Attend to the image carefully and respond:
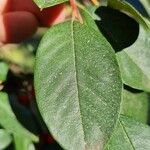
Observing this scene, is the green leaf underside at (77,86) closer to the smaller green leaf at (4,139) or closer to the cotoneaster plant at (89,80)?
the cotoneaster plant at (89,80)

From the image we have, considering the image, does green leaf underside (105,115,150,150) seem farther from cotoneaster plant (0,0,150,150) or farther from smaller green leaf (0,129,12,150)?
smaller green leaf (0,129,12,150)

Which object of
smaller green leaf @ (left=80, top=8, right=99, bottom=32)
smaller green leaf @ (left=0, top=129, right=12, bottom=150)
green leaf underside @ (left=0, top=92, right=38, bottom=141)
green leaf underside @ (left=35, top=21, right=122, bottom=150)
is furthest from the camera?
smaller green leaf @ (left=0, top=129, right=12, bottom=150)

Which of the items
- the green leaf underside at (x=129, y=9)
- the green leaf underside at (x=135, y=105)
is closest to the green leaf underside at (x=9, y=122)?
the green leaf underside at (x=135, y=105)

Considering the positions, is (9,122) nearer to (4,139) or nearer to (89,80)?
(4,139)

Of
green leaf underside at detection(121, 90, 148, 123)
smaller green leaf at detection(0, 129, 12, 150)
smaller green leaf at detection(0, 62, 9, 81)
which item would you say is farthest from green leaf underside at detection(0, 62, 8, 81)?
green leaf underside at detection(121, 90, 148, 123)

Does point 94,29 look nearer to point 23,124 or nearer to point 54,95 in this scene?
point 54,95
